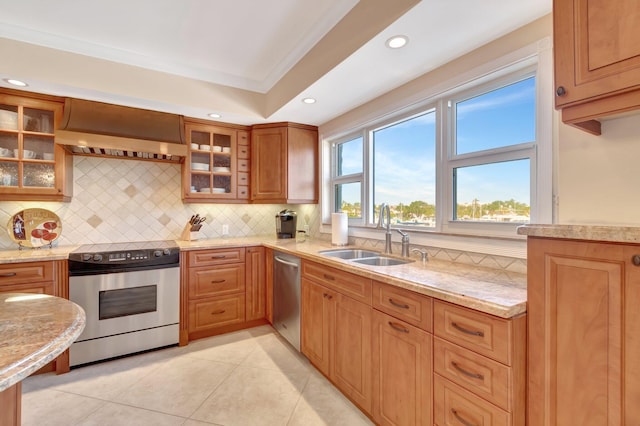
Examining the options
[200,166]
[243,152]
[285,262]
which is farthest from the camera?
[243,152]

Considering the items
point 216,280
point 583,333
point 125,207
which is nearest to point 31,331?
point 583,333

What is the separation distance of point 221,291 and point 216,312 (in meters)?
0.21

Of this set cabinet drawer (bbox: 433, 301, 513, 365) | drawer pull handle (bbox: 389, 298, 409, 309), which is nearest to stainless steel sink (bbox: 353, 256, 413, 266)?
drawer pull handle (bbox: 389, 298, 409, 309)

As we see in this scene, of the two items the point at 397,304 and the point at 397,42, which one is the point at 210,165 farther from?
the point at 397,304

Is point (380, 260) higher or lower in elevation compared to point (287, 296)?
higher

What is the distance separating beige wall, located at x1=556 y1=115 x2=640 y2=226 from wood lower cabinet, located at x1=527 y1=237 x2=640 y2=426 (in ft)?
1.12

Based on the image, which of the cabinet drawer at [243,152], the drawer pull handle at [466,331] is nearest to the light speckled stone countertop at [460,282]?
the drawer pull handle at [466,331]

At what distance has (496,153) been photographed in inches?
70.6

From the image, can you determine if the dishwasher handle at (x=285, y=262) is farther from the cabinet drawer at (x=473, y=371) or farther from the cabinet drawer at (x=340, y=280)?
the cabinet drawer at (x=473, y=371)

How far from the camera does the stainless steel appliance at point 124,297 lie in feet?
7.82

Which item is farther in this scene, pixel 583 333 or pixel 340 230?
pixel 340 230

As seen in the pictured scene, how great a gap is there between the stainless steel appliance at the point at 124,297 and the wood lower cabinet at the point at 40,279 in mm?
57

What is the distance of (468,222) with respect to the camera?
1.93m

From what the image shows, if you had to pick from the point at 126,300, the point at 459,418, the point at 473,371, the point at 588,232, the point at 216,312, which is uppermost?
the point at 588,232
